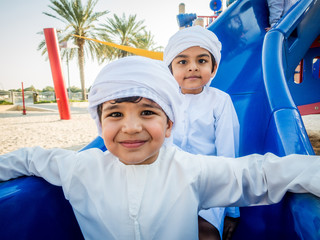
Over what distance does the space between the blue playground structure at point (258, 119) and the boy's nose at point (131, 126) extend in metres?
0.38

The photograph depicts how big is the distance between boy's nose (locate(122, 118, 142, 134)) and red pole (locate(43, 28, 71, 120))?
7134 millimetres

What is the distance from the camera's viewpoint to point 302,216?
23.0 inches

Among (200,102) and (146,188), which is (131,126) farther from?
(200,102)

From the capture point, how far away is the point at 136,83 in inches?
32.6

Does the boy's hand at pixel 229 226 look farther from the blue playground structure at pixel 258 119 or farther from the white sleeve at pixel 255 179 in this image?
the white sleeve at pixel 255 179

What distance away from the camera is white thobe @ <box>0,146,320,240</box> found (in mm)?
761

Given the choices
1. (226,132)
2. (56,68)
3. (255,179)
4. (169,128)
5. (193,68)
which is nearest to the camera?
(255,179)

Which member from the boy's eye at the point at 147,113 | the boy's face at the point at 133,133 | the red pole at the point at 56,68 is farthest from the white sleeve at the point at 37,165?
the red pole at the point at 56,68

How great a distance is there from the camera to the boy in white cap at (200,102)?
134 centimetres

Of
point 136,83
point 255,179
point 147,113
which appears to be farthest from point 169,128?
point 255,179

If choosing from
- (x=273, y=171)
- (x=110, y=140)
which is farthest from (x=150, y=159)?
(x=273, y=171)

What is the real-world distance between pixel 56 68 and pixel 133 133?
7178 mm

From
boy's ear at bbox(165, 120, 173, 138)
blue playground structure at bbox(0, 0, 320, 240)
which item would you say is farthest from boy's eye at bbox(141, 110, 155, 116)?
blue playground structure at bbox(0, 0, 320, 240)

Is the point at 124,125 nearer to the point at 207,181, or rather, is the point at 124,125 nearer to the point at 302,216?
the point at 207,181
